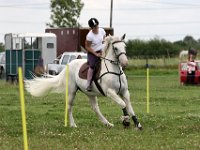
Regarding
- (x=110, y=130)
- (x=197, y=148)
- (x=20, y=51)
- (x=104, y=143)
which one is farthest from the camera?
(x=20, y=51)

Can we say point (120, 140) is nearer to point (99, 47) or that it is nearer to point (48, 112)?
point (99, 47)

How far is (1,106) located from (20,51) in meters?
20.9

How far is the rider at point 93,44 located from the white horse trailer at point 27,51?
26412 millimetres

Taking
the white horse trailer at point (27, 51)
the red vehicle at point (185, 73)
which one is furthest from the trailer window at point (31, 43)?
the red vehicle at point (185, 73)

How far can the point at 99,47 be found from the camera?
14.7 m

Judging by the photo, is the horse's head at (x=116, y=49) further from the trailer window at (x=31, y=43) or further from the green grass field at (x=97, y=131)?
the trailer window at (x=31, y=43)

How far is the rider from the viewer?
14500 millimetres

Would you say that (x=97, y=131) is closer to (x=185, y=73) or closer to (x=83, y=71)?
(x=83, y=71)

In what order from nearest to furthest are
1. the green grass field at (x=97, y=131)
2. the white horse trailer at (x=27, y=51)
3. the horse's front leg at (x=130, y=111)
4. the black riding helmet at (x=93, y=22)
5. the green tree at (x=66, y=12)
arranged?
the green grass field at (x=97, y=131) → the horse's front leg at (x=130, y=111) → the black riding helmet at (x=93, y=22) → the white horse trailer at (x=27, y=51) → the green tree at (x=66, y=12)

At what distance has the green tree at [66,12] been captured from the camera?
6725 cm

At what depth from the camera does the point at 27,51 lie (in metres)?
42.2

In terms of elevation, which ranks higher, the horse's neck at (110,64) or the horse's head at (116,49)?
the horse's head at (116,49)

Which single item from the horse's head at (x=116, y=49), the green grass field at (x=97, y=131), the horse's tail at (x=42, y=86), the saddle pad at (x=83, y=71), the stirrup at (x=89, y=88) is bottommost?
the green grass field at (x=97, y=131)

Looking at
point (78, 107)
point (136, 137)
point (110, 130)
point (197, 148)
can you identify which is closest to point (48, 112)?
point (78, 107)
